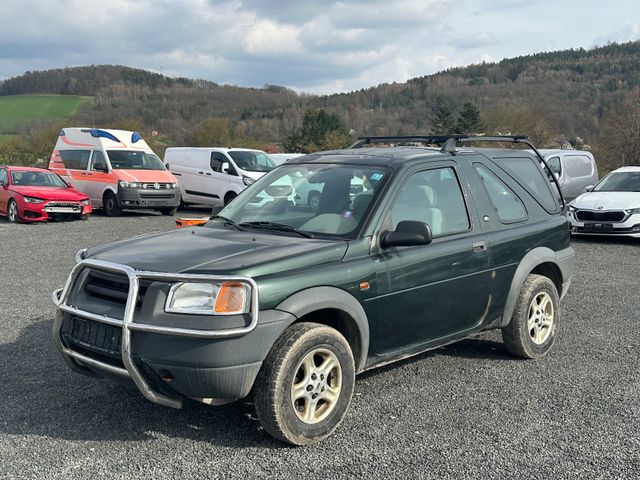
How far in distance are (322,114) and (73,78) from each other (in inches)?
1174

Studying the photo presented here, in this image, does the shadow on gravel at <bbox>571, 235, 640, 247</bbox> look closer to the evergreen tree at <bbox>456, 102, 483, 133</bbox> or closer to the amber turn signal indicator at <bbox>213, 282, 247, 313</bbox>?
the amber turn signal indicator at <bbox>213, 282, 247, 313</bbox>

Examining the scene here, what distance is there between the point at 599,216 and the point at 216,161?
1131cm

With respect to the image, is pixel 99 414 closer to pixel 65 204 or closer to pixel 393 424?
pixel 393 424

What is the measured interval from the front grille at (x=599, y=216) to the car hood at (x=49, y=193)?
12.3 meters

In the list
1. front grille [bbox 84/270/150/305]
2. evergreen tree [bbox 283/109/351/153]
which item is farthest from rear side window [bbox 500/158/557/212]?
evergreen tree [bbox 283/109/351/153]

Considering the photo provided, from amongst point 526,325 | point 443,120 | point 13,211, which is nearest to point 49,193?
point 13,211

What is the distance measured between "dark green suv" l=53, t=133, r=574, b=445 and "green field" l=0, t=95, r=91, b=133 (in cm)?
5957

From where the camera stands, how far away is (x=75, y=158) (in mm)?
20203

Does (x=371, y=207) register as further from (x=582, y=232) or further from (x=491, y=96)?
(x=491, y=96)

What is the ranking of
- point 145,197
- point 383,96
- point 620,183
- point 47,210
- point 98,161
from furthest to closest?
point 383,96
point 98,161
point 145,197
point 47,210
point 620,183

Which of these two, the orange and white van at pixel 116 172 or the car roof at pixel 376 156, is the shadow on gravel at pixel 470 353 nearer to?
the car roof at pixel 376 156

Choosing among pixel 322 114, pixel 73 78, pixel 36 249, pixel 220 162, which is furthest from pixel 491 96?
pixel 36 249

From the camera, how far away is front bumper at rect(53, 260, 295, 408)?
11.7 feet

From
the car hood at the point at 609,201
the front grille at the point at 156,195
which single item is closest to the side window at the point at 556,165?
the car hood at the point at 609,201
